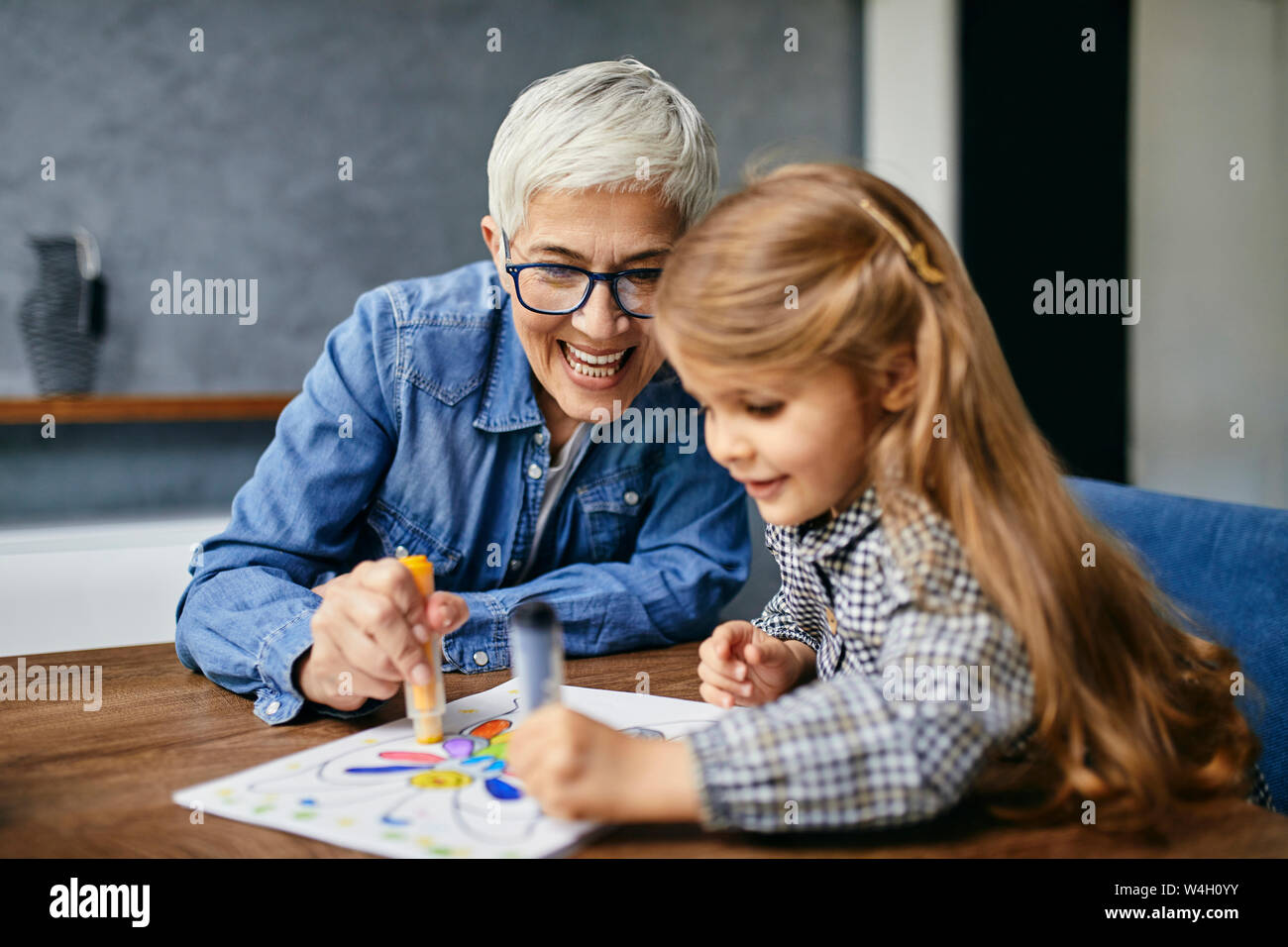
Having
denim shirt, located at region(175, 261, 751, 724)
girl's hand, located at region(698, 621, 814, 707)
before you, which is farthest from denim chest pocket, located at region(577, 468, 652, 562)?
girl's hand, located at region(698, 621, 814, 707)

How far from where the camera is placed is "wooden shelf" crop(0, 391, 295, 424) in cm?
Answer: 248

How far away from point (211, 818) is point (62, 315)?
92.4 inches

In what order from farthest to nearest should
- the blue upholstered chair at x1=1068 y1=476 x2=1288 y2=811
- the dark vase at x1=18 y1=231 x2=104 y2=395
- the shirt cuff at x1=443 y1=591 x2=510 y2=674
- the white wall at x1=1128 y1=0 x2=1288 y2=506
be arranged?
1. the white wall at x1=1128 y1=0 x2=1288 y2=506
2. the dark vase at x1=18 y1=231 x2=104 y2=395
3. the shirt cuff at x1=443 y1=591 x2=510 y2=674
4. the blue upholstered chair at x1=1068 y1=476 x2=1288 y2=811

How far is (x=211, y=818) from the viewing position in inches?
28.0

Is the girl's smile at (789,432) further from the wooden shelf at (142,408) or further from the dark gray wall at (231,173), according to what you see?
the wooden shelf at (142,408)

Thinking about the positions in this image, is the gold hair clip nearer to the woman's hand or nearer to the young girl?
the young girl

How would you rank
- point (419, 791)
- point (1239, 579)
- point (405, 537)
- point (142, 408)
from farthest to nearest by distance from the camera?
point (142, 408) < point (405, 537) < point (1239, 579) < point (419, 791)

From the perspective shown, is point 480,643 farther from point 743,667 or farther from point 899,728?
point 899,728

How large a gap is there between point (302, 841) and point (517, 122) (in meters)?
0.83

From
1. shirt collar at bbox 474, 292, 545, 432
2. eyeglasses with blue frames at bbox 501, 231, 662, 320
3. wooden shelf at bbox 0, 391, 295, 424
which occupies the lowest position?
wooden shelf at bbox 0, 391, 295, 424

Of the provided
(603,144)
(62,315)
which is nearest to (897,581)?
(603,144)

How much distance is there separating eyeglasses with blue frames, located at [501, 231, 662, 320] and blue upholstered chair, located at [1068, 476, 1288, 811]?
50cm

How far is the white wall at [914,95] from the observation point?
288 cm
